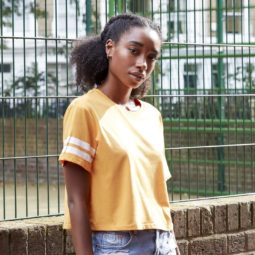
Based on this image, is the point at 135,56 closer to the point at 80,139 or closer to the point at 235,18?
the point at 80,139

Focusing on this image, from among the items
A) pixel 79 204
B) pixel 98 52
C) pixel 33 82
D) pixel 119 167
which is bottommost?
pixel 79 204

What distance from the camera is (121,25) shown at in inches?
149

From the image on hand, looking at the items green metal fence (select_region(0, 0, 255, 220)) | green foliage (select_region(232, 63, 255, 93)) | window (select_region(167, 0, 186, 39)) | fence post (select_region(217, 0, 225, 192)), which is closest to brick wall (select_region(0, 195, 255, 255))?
green metal fence (select_region(0, 0, 255, 220))

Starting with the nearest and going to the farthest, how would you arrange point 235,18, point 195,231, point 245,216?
point 195,231 → point 245,216 → point 235,18

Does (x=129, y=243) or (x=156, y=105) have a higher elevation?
(x=156, y=105)

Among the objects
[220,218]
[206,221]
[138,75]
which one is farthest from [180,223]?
[138,75]

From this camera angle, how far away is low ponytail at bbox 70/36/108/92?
3855mm

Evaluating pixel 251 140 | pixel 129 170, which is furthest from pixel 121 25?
pixel 251 140

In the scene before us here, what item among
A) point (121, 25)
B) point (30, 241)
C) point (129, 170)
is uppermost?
point (121, 25)

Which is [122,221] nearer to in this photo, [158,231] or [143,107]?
[158,231]

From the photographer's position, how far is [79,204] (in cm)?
351

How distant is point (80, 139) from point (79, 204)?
0.82ft

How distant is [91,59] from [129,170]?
591mm

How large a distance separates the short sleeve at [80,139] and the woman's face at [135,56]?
244 millimetres
